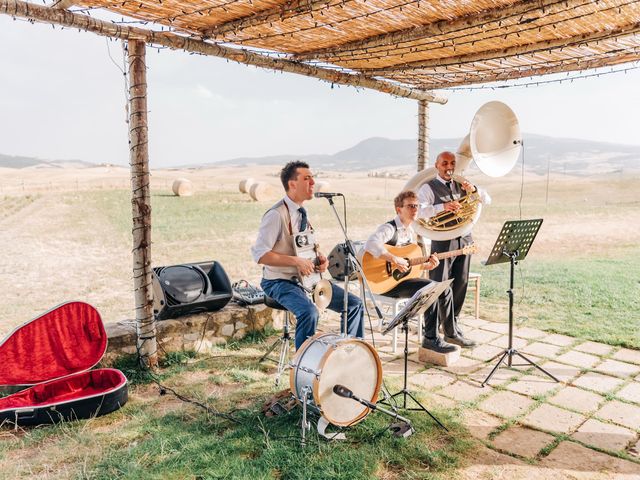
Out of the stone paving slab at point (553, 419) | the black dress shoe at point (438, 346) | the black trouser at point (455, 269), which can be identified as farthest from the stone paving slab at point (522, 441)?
the black trouser at point (455, 269)

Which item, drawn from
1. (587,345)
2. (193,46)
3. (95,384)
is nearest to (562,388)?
(587,345)

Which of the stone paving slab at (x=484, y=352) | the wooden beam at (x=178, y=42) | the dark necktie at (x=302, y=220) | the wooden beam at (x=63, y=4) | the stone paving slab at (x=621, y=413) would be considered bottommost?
the stone paving slab at (x=621, y=413)

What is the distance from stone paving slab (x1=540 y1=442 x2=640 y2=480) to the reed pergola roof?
118 inches

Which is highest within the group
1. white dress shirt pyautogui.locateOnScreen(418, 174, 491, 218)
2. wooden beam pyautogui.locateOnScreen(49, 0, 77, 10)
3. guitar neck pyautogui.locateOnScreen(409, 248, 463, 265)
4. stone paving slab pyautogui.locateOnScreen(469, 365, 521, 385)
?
wooden beam pyautogui.locateOnScreen(49, 0, 77, 10)

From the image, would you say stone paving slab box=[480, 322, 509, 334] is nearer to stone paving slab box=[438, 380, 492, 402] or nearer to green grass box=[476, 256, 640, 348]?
green grass box=[476, 256, 640, 348]

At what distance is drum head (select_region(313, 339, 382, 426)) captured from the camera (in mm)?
3346

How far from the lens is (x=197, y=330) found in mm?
5168

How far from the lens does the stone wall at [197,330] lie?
4.74 meters

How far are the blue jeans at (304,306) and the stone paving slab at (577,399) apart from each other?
64.1 inches

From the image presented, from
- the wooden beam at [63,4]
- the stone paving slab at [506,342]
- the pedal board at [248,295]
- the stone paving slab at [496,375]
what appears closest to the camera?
the wooden beam at [63,4]

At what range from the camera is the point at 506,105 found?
16.6ft

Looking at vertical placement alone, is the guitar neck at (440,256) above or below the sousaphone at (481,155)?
below

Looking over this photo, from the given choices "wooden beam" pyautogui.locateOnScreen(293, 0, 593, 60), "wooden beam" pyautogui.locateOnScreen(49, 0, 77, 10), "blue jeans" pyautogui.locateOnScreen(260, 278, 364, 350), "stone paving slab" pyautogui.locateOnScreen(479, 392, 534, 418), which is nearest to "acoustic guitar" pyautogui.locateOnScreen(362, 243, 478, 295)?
"blue jeans" pyautogui.locateOnScreen(260, 278, 364, 350)

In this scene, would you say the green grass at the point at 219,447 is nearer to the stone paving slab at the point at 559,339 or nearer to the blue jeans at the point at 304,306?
the blue jeans at the point at 304,306
